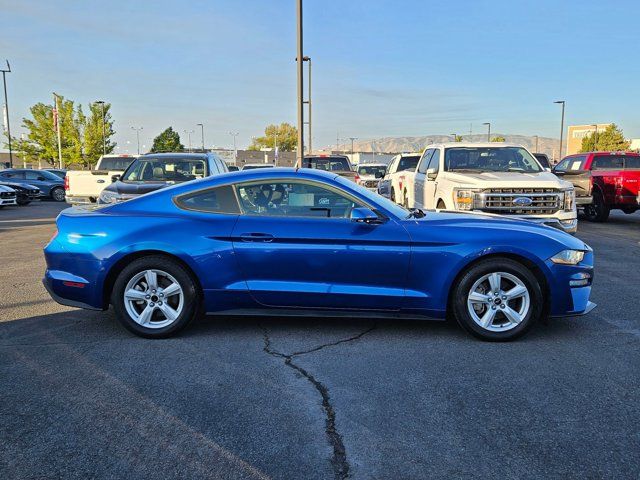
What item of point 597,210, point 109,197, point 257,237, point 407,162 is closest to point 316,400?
point 257,237

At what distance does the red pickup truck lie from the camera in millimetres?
13492

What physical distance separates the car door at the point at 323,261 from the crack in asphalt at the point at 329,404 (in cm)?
36

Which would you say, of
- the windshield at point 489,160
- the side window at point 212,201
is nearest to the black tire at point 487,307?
the side window at point 212,201

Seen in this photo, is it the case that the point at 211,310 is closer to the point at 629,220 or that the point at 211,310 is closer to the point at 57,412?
the point at 57,412

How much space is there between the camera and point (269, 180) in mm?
4910

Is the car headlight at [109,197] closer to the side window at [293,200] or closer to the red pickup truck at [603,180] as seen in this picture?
the side window at [293,200]

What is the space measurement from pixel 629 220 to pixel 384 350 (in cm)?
1428

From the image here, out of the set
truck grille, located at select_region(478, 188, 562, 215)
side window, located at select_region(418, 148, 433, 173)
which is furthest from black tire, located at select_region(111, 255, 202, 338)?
side window, located at select_region(418, 148, 433, 173)

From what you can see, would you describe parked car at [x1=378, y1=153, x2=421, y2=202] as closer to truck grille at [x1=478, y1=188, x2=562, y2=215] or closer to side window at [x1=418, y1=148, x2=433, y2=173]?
side window at [x1=418, y1=148, x2=433, y2=173]

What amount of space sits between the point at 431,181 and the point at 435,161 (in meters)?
0.74

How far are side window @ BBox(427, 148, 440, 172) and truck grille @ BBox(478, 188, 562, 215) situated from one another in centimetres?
186

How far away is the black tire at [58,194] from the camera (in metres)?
25.1

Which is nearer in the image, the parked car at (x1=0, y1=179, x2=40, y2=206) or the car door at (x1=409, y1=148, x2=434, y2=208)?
the car door at (x1=409, y1=148, x2=434, y2=208)

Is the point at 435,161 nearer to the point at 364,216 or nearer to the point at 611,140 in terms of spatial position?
the point at 364,216
